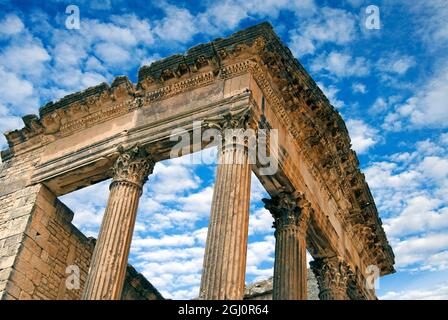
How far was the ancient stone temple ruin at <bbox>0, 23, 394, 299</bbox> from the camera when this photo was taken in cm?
1117

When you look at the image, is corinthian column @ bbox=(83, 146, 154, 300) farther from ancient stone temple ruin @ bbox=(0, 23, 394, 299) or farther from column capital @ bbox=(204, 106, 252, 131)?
column capital @ bbox=(204, 106, 252, 131)

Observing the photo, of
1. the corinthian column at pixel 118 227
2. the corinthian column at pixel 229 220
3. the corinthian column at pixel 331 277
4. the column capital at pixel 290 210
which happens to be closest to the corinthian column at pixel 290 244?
the column capital at pixel 290 210

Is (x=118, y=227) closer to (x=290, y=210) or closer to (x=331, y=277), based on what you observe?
(x=290, y=210)

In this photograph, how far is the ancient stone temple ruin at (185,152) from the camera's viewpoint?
11.2m

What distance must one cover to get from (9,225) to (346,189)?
30.7 ft

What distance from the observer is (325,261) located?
1513cm

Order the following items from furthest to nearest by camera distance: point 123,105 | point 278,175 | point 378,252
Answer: point 378,252 → point 123,105 → point 278,175

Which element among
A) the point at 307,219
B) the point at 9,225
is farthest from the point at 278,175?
the point at 9,225

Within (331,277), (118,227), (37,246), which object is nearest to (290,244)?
(331,277)

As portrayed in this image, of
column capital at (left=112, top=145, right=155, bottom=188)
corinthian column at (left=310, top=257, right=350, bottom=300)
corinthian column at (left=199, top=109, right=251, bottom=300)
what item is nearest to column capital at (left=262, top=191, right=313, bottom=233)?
corinthian column at (left=310, top=257, right=350, bottom=300)

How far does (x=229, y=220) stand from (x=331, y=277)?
5.92 m

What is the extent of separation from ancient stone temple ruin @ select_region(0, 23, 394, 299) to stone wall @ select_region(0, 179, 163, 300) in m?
0.03

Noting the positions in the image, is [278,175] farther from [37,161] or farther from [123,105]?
[37,161]
